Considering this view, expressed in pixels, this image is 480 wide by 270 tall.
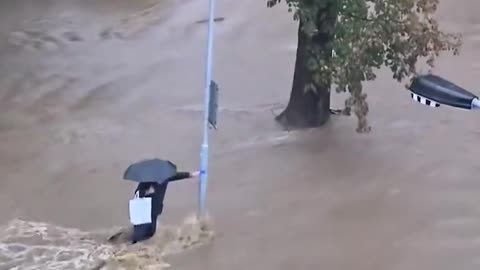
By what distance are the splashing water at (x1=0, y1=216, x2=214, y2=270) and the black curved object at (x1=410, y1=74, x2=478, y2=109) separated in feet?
9.81

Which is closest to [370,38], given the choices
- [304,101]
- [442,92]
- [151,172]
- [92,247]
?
[304,101]

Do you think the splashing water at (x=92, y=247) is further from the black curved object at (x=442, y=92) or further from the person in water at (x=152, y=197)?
the black curved object at (x=442, y=92)

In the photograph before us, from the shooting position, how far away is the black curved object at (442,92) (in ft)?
34.1

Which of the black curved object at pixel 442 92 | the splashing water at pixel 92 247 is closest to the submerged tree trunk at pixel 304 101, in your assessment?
the splashing water at pixel 92 247

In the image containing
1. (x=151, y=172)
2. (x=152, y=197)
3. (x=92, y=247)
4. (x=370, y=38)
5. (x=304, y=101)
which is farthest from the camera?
(x=304, y=101)

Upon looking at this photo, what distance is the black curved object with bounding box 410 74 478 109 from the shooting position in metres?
10.4

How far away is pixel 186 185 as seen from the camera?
13.8 metres

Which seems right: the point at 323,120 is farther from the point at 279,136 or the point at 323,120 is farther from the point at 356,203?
the point at 356,203

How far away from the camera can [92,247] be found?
38.2 ft

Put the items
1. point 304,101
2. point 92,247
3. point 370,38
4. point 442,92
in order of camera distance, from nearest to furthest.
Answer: point 442,92 → point 92,247 → point 370,38 → point 304,101

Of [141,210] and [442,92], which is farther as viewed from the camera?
[141,210]

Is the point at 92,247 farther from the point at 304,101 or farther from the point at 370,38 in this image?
the point at 304,101

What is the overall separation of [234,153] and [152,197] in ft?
13.4

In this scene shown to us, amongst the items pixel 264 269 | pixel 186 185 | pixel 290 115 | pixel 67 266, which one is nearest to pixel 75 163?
pixel 186 185
